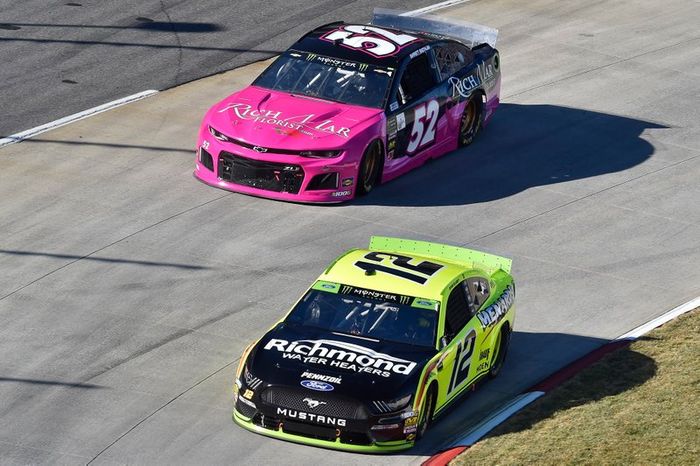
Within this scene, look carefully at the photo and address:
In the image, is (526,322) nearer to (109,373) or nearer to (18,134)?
(109,373)

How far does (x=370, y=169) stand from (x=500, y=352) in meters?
5.41

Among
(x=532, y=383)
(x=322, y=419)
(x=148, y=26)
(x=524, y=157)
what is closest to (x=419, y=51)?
(x=524, y=157)

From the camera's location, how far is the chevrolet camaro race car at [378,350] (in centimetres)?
1166

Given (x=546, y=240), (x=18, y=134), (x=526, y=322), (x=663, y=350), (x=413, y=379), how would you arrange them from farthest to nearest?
(x=18, y=134), (x=546, y=240), (x=526, y=322), (x=663, y=350), (x=413, y=379)

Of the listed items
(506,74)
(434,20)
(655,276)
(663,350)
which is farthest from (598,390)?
(506,74)

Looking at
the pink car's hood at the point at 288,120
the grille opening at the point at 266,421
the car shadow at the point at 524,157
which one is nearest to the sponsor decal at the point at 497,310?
the grille opening at the point at 266,421

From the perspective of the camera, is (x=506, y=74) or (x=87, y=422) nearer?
(x=87, y=422)

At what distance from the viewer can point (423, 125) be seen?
63.4 feet

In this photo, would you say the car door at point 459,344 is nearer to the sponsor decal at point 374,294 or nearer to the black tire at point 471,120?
the sponsor decal at point 374,294

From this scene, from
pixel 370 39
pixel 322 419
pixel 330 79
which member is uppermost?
pixel 370 39

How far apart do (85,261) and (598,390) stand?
242 inches

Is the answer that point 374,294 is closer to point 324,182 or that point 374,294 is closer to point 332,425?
point 332,425

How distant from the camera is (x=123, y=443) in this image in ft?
39.3

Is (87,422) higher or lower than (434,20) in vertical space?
lower
